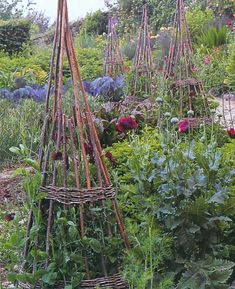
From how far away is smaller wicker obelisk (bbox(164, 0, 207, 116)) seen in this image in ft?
16.7

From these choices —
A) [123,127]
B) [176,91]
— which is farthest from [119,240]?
[176,91]

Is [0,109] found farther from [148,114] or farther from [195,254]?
[195,254]

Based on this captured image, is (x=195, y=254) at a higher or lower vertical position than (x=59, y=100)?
lower

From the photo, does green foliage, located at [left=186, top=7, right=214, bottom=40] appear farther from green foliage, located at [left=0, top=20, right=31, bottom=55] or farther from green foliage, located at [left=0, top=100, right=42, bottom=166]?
green foliage, located at [left=0, top=100, right=42, bottom=166]

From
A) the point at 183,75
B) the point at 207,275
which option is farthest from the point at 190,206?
the point at 183,75

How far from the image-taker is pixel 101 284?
2.37 meters

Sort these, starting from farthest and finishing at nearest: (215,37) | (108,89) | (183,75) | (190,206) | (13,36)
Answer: (13,36)
(215,37)
(108,89)
(183,75)
(190,206)

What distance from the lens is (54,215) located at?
7.83 ft

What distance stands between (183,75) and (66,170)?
3018mm

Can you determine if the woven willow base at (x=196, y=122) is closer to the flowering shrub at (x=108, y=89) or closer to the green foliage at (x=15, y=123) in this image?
the green foliage at (x=15, y=123)

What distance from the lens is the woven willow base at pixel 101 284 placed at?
234 cm

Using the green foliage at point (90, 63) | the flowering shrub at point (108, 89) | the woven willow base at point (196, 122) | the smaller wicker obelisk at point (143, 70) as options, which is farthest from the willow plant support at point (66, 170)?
the green foliage at point (90, 63)

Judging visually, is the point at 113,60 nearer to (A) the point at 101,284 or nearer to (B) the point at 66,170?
(B) the point at 66,170

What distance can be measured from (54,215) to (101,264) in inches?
11.2
